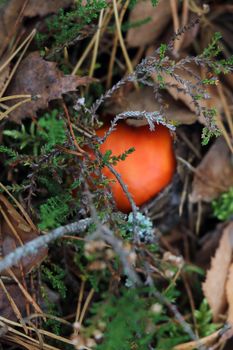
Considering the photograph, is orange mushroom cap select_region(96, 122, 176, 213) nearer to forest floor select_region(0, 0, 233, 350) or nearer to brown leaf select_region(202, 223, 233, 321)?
forest floor select_region(0, 0, 233, 350)

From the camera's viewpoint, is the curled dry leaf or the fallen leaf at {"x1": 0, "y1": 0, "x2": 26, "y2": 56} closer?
the fallen leaf at {"x1": 0, "y1": 0, "x2": 26, "y2": 56}

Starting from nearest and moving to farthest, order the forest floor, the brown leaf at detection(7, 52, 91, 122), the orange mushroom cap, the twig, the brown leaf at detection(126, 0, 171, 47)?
1. the twig
2. the forest floor
3. the brown leaf at detection(7, 52, 91, 122)
4. the orange mushroom cap
5. the brown leaf at detection(126, 0, 171, 47)

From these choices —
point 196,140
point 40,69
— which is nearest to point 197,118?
point 196,140

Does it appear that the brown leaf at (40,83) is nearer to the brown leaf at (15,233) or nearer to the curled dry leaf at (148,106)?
the curled dry leaf at (148,106)

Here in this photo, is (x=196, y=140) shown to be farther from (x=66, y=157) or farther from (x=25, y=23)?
(x=25, y=23)

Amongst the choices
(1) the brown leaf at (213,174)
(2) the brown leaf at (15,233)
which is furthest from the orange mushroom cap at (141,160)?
(2) the brown leaf at (15,233)

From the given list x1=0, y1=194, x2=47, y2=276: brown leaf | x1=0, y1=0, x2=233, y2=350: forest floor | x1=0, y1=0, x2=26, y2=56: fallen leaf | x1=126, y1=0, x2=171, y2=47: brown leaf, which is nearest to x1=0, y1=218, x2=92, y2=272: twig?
x1=0, y1=0, x2=233, y2=350: forest floor

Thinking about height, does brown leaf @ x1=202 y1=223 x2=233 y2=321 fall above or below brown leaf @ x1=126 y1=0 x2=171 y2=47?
below
